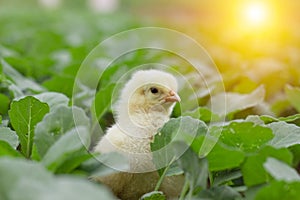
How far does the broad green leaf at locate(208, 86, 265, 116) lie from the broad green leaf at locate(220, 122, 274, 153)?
0.71 meters

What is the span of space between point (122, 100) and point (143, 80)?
4.1 inches

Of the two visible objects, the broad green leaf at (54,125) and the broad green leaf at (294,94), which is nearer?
the broad green leaf at (54,125)

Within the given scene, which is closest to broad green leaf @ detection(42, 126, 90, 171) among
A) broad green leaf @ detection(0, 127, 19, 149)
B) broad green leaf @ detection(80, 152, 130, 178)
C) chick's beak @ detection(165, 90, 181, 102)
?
broad green leaf @ detection(80, 152, 130, 178)

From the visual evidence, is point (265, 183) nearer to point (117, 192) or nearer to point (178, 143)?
point (178, 143)

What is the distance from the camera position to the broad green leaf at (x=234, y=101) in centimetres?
221

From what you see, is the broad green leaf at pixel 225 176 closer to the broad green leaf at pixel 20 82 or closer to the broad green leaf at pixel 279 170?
the broad green leaf at pixel 279 170

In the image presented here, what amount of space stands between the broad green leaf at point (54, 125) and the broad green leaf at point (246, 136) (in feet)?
1.13

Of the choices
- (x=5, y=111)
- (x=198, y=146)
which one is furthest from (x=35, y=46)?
(x=198, y=146)

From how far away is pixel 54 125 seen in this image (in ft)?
4.43

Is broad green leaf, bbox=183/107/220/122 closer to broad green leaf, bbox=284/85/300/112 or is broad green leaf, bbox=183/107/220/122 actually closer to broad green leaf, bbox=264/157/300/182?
broad green leaf, bbox=284/85/300/112

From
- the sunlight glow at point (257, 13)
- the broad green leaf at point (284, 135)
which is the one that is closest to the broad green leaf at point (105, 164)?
the broad green leaf at point (284, 135)

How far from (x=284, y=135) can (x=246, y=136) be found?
0.42 ft

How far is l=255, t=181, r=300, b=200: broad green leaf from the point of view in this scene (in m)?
1.14

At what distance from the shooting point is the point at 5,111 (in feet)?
6.89
